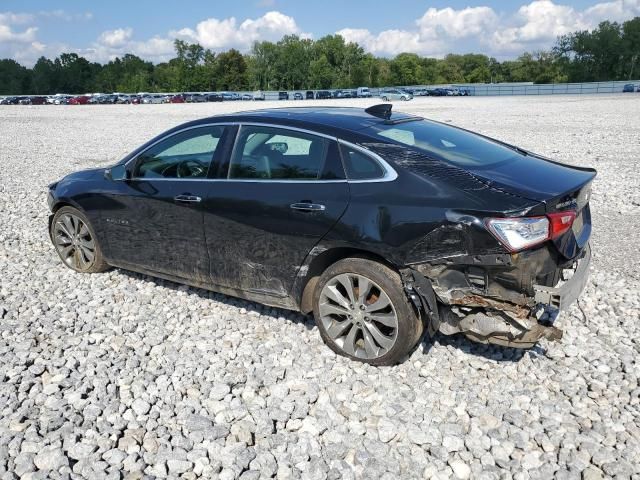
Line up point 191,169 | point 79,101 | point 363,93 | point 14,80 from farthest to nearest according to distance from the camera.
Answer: point 14,80 → point 363,93 → point 79,101 → point 191,169

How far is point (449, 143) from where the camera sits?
4.31 m

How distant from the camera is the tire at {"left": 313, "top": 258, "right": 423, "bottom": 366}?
3.77m

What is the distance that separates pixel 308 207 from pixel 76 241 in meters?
3.11

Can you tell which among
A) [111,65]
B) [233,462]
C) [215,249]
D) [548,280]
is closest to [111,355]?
[215,249]

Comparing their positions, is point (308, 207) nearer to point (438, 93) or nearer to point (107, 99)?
point (438, 93)

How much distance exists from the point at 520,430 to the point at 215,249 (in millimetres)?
2605

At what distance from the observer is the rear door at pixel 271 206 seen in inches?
158

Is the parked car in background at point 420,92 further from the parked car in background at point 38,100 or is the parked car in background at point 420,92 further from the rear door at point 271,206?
the rear door at point 271,206

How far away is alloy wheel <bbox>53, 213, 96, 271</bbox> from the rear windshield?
10.8 ft

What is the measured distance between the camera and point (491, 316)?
3602mm

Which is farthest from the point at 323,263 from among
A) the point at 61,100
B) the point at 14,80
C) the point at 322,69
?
the point at 14,80

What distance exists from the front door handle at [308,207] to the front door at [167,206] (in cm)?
89

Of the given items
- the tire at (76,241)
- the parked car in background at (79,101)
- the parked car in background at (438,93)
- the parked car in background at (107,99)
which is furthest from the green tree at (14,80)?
the tire at (76,241)

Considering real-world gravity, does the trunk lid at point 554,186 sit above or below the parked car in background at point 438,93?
above
